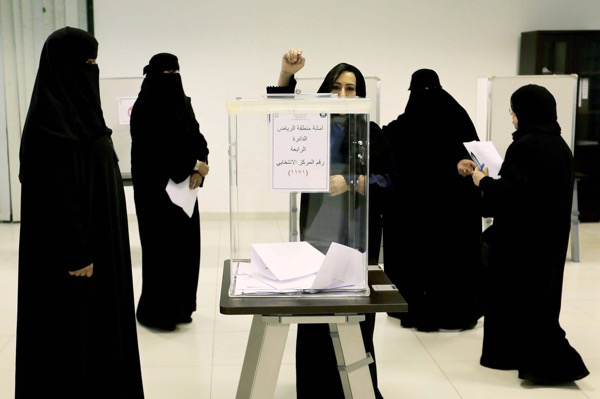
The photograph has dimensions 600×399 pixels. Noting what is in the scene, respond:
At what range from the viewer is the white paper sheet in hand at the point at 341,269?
2.04 m

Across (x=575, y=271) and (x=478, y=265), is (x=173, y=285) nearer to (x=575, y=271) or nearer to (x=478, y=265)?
(x=478, y=265)

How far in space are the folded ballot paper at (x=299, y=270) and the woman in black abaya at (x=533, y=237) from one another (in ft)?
4.45

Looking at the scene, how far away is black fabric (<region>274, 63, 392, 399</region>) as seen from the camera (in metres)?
2.15

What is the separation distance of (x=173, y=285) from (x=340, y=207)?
2.12 metres

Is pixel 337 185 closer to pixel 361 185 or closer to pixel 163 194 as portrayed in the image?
pixel 361 185

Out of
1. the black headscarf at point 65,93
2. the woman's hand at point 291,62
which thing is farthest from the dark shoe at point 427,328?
Result: the black headscarf at point 65,93

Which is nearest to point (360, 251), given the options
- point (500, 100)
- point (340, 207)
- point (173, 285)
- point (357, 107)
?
point (340, 207)

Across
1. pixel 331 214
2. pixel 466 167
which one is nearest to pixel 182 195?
pixel 466 167

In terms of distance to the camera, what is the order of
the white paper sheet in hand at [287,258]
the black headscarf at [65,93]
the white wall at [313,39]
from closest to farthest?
the white paper sheet in hand at [287,258] < the black headscarf at [65,93] < the white wall at [313,39]

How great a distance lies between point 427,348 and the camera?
3822 mm

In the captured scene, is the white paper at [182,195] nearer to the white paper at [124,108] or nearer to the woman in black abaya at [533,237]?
the woman in black abaya at [533,237]

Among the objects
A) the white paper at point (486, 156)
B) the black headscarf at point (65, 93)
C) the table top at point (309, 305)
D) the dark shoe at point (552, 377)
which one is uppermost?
the black headscarf at point (65, 93)

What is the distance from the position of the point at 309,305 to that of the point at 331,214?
11.8 inches

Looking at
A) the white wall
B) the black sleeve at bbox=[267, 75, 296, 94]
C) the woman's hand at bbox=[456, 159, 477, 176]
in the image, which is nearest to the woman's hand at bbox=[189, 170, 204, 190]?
the woman's hand at bbox=[456, 159, 477, 176]
